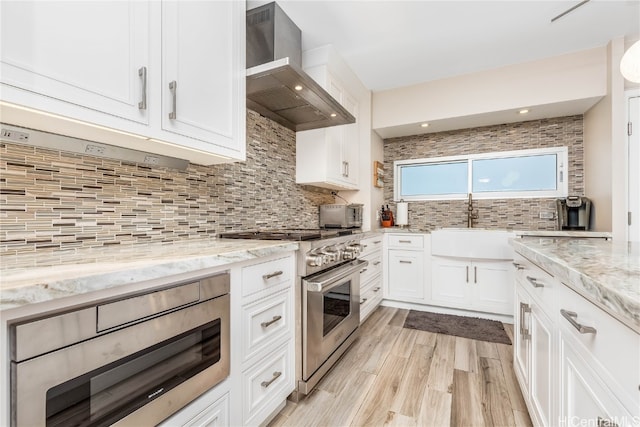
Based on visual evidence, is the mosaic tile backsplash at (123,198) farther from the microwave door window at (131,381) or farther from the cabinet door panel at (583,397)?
the cabinet door panel at (583,397)

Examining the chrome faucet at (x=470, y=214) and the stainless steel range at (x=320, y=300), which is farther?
the chrome faucet at (x=470, y=214)

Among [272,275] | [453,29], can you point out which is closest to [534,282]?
[272,275]

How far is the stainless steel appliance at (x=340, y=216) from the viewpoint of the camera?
2992 millimetres

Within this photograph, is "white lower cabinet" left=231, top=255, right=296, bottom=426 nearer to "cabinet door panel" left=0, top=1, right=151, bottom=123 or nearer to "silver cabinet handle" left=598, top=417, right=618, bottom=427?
"cabinet door panel" left=0, top=1, right=151, bottom=123

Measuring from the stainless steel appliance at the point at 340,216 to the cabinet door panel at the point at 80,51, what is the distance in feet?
6.86

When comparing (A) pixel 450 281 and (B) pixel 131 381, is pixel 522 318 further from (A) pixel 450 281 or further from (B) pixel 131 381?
(B) pixel 131 381

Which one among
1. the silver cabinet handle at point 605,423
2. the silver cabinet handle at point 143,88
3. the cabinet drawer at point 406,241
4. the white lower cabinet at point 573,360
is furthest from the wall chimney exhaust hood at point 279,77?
the silver cabinet handle at point 605,423

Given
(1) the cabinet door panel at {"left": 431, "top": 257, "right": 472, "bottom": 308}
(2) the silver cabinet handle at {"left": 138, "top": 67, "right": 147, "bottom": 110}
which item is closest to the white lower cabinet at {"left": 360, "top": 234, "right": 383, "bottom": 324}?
(1) the cabinet door panel at {"left": 431, "top": 257, "right": 472, "bottom": 308}

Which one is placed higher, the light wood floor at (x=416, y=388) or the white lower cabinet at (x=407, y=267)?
the white lower cabinet at (x=407, y=267)

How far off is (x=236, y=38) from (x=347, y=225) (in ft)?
6.30

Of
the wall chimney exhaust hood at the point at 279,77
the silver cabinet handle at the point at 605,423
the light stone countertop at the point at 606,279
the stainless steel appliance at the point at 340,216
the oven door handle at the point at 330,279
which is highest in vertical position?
the wall chimney exhaust hood at the point at 279,77

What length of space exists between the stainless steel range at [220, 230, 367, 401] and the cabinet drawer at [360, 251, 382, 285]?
491mm

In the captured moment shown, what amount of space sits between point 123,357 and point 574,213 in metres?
3.74

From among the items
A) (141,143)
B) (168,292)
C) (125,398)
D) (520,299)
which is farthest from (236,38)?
(520,299)
